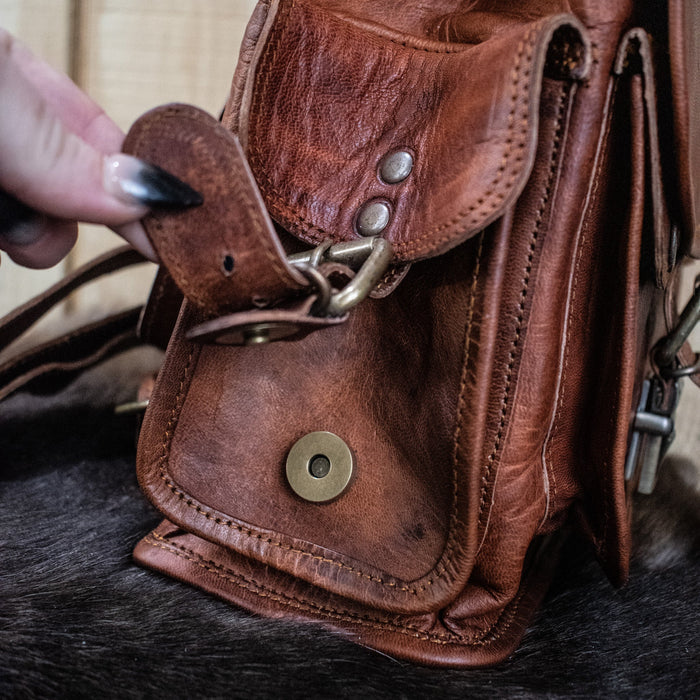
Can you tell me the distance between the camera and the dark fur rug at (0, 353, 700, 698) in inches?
15.1

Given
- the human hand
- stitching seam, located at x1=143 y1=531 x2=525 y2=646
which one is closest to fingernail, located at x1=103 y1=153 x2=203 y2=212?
the human hand

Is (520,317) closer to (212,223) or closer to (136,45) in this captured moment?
(212,223)

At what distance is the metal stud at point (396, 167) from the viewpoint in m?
0.43

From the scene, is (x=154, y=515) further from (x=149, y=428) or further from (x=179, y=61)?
(x=179, y=61)

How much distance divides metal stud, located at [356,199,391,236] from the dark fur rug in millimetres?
267

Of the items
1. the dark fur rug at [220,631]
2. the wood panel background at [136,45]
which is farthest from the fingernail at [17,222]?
the wood panel background at [136,45]

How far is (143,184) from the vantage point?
0.40m

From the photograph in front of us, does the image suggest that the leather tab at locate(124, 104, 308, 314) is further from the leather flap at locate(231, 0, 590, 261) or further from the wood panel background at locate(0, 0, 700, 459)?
the wood panel background at locate(0, 0, 700, 459)

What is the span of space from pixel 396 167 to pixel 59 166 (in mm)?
208

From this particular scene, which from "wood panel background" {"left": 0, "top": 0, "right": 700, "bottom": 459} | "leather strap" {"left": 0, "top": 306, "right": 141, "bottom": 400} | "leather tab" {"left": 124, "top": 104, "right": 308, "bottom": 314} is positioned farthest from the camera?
"wood panel background" {"left": 0, "top": 0, "right": 700, "bottom": 459}

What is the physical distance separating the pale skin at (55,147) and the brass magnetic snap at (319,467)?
0.18m

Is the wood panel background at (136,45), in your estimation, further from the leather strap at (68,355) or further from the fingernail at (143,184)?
the fingernail at (143,184)

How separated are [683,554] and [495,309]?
1.08ft

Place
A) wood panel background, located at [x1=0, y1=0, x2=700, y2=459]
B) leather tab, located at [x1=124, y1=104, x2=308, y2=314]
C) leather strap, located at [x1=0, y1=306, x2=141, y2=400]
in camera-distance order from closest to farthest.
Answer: leather tab, located at [x1=124, y1=104, x2=308, y2=314]
leather strap, located at [x1=0, y1=306, x2=141, y2=400]
wood panel background, located at [x1=0, y1=0, x2=700, y2=459]
